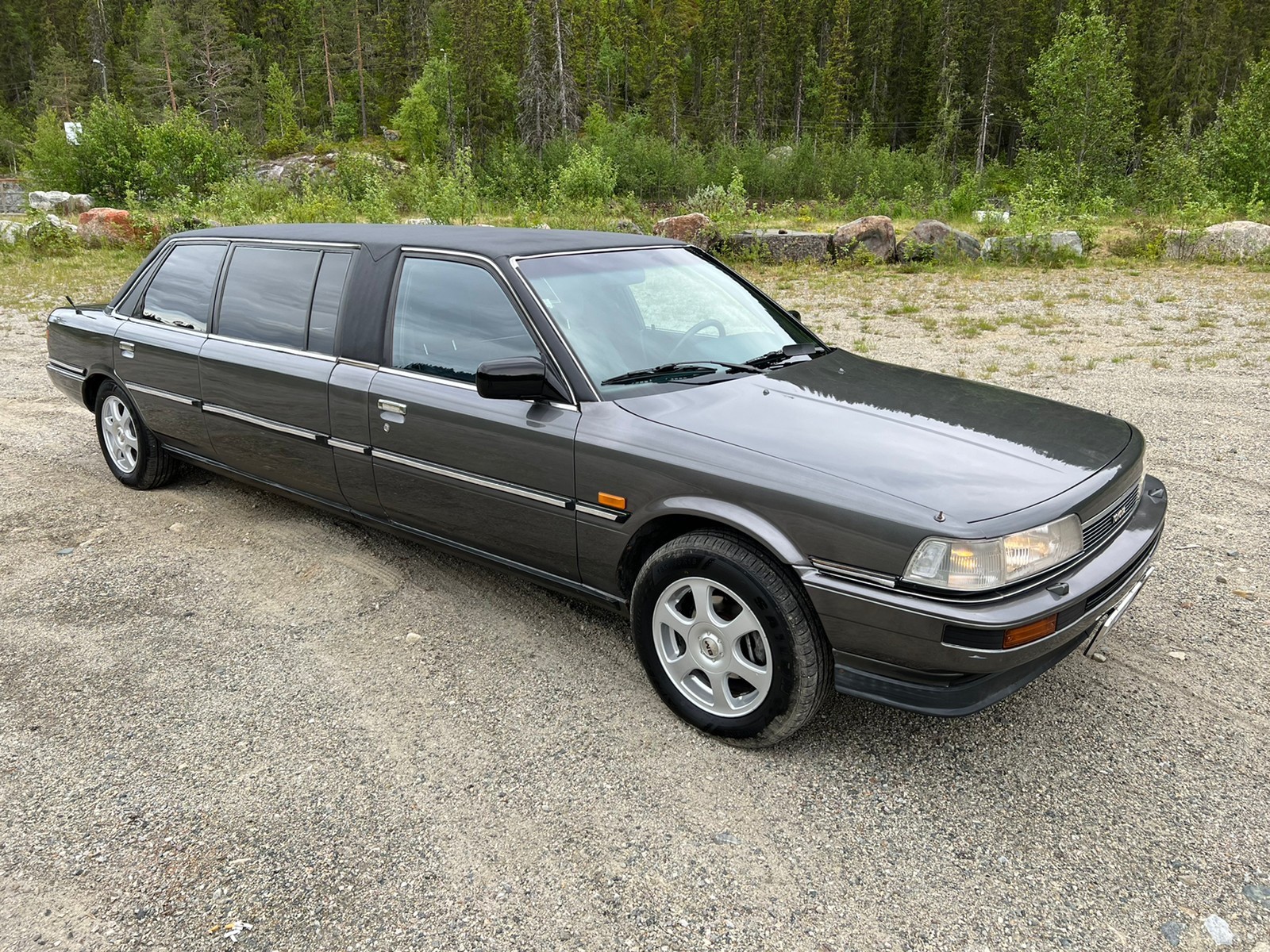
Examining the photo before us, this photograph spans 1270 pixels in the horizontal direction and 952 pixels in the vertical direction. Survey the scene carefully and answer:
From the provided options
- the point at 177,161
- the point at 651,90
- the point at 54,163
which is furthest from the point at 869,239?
the point at 651,90

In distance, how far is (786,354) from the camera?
383 centimetres

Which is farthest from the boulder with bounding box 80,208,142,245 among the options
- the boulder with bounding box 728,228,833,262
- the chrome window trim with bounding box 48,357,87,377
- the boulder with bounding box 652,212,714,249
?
the chrome window trim with bounding box 48,357,87,377

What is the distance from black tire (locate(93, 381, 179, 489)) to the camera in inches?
210

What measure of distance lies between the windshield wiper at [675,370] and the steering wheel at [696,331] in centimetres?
7

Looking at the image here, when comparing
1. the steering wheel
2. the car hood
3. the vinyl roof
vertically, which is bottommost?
the car hood

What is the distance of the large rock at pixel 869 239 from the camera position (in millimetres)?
17750

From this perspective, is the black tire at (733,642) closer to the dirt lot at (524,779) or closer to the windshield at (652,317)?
the dirt lot at (524,779)

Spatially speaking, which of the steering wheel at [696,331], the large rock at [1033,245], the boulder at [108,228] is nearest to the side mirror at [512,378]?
the steering wheel at [696,331]

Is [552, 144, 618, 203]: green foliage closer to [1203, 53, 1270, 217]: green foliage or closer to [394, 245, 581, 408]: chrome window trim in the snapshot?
[1203, 53, 1270, 217]: green foliage

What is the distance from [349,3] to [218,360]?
93246 mm

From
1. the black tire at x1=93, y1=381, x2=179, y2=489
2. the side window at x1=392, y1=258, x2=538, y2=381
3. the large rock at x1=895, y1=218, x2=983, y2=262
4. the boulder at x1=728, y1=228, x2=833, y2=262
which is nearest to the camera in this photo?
the side window at x1=392, y1=258, x2=538, y2=381

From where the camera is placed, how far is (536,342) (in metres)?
3.38

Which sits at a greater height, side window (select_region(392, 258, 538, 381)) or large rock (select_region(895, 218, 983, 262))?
side window (select_region(392, 258, 538, 381))

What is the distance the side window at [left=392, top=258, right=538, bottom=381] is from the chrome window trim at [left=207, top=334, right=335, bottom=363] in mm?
480
